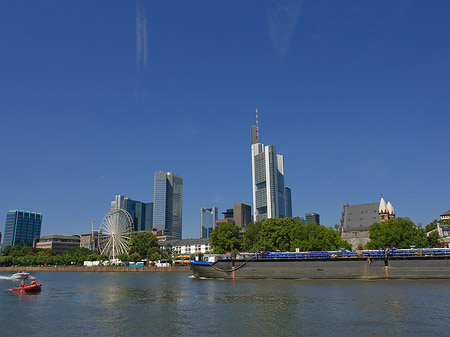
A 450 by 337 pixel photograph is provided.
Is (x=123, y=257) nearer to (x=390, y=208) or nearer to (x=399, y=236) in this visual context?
(x=399, y=236)

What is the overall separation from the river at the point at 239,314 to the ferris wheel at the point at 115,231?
123m

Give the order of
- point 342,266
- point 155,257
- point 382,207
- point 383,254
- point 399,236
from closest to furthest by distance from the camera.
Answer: point 342,266
point 383,254
point 399,236
point 382,207
point 155,257

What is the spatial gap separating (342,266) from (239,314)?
4404 centimetres

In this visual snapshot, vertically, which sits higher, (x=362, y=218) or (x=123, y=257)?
(x=362, y=218)

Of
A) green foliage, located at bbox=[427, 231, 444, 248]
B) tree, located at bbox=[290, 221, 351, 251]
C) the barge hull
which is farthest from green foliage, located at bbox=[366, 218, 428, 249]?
the barge hull

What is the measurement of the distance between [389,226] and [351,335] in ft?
303

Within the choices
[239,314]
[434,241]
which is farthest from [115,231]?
[239,314]

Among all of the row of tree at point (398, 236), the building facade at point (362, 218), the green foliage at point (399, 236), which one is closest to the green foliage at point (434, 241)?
the row of tree at point (398, 236)

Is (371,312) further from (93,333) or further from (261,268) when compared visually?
(261,268)

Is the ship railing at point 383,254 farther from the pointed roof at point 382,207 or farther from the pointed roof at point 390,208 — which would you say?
the pointed roof at point 390,208

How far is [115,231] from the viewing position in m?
173

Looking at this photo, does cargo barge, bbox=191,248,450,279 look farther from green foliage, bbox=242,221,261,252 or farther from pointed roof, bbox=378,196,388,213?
pointed roof, bbox=378,196,388,213

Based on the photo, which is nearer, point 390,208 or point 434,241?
point 434,241

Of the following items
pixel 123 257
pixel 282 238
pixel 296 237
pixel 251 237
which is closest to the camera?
pixel 296 237
